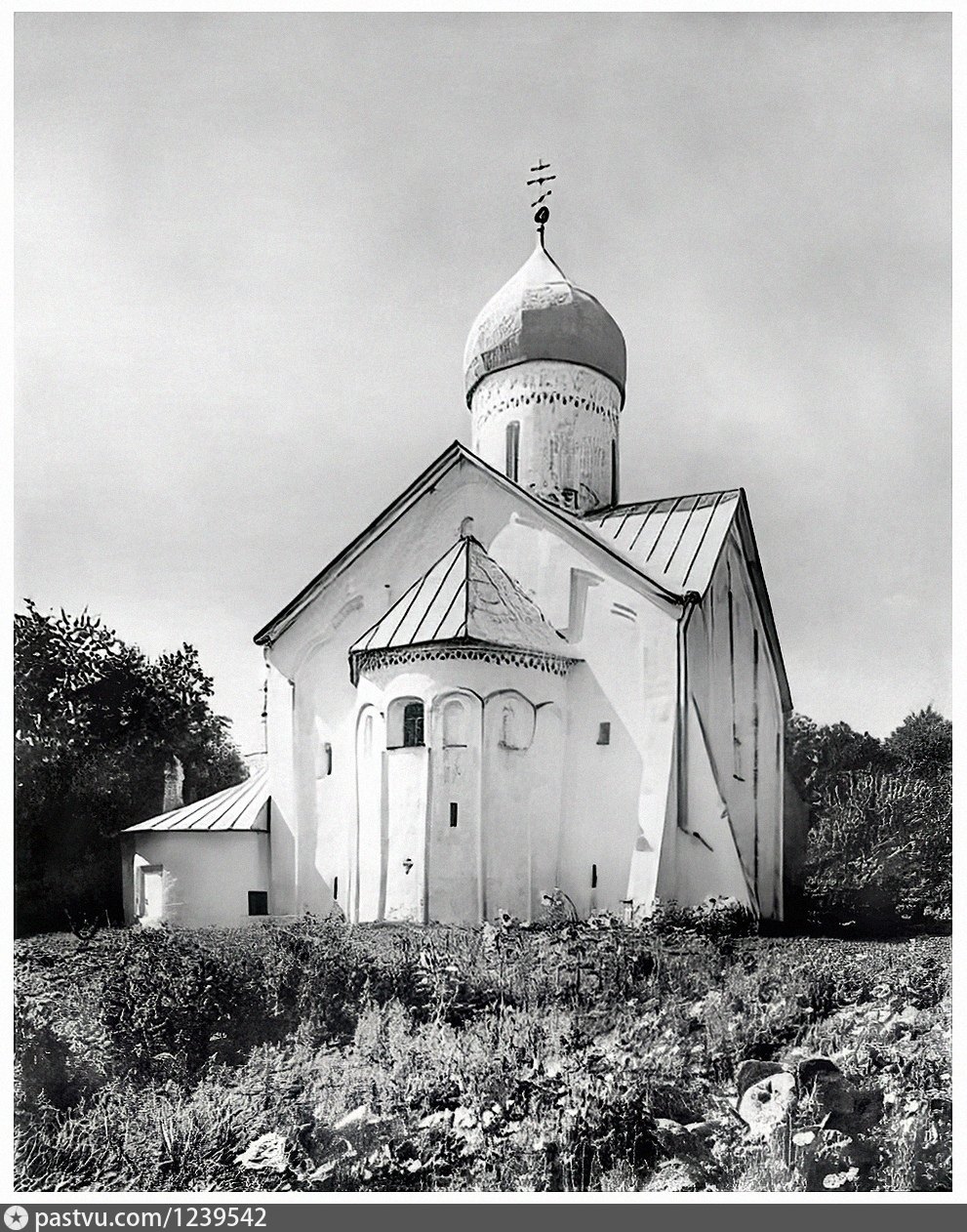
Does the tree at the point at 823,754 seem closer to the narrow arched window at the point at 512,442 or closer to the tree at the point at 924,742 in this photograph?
the tree at the point at 924,742

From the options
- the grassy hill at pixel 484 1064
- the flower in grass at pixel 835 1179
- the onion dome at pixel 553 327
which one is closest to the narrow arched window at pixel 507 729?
the grassy hill at pixel 484 1064

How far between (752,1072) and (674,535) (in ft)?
20.3

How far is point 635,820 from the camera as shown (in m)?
10.5

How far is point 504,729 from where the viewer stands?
35.4 feet

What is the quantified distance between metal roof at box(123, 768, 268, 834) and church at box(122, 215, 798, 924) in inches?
1.1

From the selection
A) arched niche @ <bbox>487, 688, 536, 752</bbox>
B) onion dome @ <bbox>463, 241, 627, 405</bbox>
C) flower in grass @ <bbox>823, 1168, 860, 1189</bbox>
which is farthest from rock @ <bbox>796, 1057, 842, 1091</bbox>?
onion dome @ <bbox>463, 241, 627, 405</bbox>

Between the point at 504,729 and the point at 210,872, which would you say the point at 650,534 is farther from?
the point at 210,872

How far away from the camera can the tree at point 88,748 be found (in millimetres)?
9250

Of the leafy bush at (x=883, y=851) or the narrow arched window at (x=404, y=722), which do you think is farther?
the narrow arched window at (x=404, y=722)

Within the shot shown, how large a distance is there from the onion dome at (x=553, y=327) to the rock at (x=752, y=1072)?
9.00 m

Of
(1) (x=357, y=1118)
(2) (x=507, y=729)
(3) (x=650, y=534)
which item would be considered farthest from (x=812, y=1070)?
(3) (x=650, y=534)

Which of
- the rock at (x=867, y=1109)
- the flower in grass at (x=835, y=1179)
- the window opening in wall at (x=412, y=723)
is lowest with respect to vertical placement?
the flower in grass at (x=835, y=1179)
